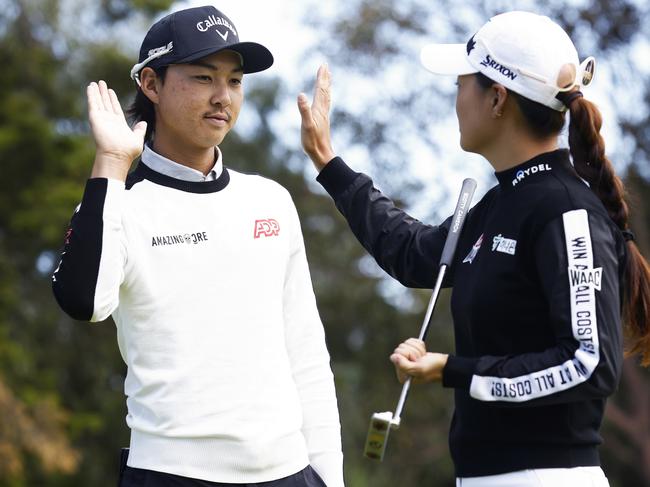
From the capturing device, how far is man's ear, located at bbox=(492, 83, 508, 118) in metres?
3.34

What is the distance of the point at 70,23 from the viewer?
1814 centimetres

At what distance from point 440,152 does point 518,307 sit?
606 inches

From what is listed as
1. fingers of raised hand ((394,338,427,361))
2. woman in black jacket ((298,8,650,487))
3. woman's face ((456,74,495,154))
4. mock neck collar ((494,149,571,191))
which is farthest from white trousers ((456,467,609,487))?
woman's face ((456,74,495,154))

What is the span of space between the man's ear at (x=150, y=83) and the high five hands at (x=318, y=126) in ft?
1.62

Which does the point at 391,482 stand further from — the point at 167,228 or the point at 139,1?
the point at 167,228

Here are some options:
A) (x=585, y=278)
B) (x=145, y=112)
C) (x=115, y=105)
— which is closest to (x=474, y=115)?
(x=585, y=278)

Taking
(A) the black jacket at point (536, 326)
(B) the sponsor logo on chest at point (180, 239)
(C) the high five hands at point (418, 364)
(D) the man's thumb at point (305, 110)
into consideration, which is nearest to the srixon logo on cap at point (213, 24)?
(D) the man's thumb at point (305, 110)

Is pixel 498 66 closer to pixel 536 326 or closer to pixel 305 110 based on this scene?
pixel 536 326

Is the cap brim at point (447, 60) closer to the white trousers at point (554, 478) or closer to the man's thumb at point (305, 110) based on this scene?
the man's thumb at point (305, 110)

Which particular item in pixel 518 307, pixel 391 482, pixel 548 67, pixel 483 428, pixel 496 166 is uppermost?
pixel 548 67

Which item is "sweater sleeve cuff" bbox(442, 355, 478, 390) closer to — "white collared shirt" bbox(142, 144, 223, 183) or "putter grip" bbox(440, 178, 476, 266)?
"putter grip" bbox(440, 178, 476, 266)

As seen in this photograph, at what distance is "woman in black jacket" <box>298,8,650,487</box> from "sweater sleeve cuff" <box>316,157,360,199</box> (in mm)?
687

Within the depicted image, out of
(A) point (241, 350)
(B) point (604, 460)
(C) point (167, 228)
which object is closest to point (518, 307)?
(A) point (241, 350)

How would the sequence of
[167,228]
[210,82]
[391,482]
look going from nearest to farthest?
1. [167,228]
2. [210,82]
3. [391,482]
